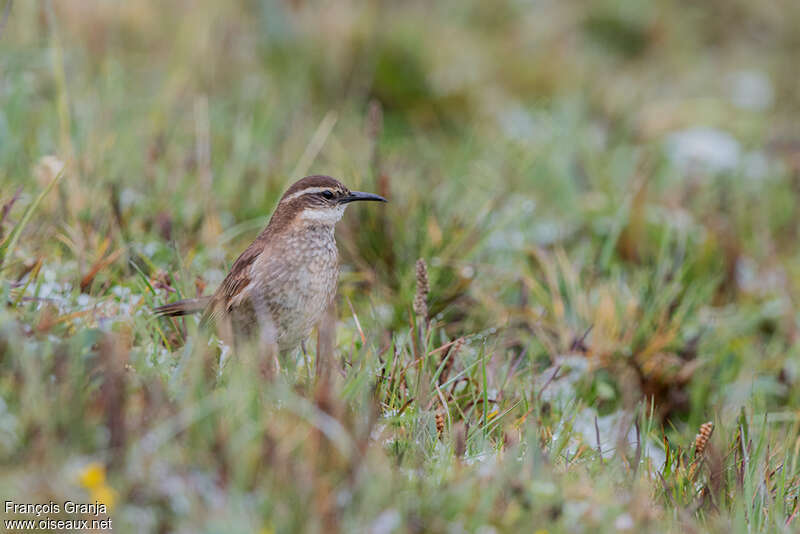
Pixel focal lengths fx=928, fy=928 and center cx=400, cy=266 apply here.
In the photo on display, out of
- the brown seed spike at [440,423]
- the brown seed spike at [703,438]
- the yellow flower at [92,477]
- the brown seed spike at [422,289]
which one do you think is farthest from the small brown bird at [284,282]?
the brown seed spike at [703,438]

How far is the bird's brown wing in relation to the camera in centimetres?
379

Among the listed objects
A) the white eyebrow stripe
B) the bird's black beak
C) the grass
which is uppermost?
the white eyebrow stripe

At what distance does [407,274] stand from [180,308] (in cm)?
144

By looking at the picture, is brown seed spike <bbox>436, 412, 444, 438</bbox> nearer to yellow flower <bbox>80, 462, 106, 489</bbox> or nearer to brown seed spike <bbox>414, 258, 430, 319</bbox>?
brown seed spike <bbox>414, 258, 430, 319</bbox>

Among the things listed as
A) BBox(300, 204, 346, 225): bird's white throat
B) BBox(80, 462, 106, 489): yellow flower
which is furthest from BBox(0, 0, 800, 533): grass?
BBox(300, 204, 346, 225): bird's white throat

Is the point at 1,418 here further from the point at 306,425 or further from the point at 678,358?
the point at 678,358

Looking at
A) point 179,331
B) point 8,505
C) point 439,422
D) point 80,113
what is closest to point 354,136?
point 80,113

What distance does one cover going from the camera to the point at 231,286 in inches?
152

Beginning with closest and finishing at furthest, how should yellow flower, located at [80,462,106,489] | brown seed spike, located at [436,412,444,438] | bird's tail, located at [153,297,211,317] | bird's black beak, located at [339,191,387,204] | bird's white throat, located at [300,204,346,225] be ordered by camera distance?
yellow flower, located at [80,462,106,489], brown seed spike, located at [436,412,444,438], bird's tail, located at [153,297,211,317], bird's white throat, located at [300,204,346,225], bird's black beak, located at [339,191,387,204]

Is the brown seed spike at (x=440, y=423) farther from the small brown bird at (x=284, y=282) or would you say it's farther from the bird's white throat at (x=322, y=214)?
the bird's white throat at (x=322, y=214)

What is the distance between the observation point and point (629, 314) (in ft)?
15.9

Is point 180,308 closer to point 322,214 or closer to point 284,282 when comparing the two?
point 284,282

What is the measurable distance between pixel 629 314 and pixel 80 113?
3.44 m

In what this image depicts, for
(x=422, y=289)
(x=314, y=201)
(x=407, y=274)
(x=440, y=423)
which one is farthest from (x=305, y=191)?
(x=440, y=423)
